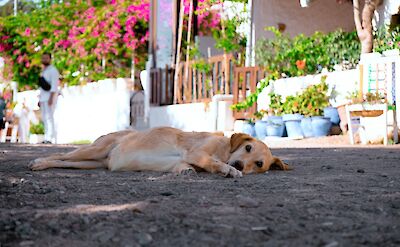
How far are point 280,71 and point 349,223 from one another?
1118 cm

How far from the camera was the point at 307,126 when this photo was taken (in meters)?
11.8

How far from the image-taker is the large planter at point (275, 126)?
12.2m

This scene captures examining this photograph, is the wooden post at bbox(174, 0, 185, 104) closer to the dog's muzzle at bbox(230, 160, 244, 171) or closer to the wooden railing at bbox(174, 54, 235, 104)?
the wooden railing at bbox(174, 54, 235, 104)

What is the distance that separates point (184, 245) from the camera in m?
2.37

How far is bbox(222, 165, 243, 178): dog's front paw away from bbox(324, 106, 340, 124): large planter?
Result: 717cm

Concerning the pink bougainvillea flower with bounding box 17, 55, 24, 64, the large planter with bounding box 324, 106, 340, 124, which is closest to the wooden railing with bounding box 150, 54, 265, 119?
the large planter with bounding box 324, 106, 340, 124

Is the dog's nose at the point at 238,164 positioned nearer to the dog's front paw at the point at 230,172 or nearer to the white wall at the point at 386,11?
the dog's front paw at the point at 230,172

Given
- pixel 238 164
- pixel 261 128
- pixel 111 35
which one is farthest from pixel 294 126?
pixel 111 35

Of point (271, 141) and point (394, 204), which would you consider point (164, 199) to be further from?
point (271, 141)

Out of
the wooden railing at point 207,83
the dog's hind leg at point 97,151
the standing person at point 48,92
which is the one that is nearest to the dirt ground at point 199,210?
the dog's hind leg at point 97,151

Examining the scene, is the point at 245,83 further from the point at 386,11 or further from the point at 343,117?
the point at 386,11

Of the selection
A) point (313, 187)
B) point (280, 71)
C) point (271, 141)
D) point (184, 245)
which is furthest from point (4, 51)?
point (184, 245)

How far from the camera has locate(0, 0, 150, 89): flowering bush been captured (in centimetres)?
1892

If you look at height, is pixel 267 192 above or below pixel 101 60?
below
